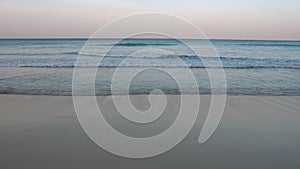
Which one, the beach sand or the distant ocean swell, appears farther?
the distant ocean swell

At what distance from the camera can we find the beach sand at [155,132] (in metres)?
4.46

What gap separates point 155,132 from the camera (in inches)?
236

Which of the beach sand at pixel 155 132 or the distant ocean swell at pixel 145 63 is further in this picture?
the distant ocean swell at pixel 145 63

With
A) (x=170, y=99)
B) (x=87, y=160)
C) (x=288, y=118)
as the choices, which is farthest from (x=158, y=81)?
(x=87, y=160)

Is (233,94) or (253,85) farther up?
(253,85)

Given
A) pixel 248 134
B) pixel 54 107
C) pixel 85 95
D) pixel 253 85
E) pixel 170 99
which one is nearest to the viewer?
pixel 248 134

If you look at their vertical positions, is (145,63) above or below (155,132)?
above

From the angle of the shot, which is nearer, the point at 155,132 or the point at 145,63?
the point at 155,132

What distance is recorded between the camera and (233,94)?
9.94 m

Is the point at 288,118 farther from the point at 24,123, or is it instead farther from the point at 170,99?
the point at 24,123

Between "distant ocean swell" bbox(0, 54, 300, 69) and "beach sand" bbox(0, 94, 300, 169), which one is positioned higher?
"distant ocean swell" bbox(0, 54, 300, 69)

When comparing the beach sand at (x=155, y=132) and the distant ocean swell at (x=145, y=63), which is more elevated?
the distant ocean swell at (x=145, y=63)

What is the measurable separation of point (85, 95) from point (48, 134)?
3.90 m

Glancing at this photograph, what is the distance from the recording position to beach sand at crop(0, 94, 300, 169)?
4.46 metres
